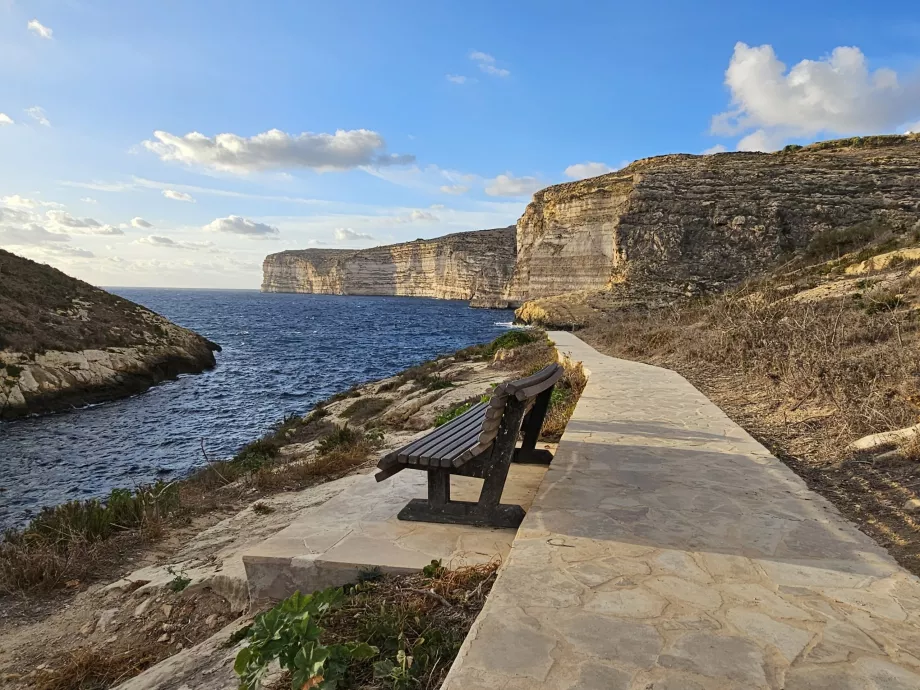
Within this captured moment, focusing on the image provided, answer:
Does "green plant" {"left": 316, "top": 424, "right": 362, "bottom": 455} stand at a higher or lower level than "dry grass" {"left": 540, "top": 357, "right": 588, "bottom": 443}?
lower

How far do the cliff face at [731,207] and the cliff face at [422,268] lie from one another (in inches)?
1813

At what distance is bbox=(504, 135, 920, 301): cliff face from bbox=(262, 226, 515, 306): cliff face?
4606cm

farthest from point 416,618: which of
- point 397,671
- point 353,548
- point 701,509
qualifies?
point 701,509

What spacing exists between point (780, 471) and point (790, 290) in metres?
14.3

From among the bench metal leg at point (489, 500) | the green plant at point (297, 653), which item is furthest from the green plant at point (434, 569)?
the green plant at point (297, 653)

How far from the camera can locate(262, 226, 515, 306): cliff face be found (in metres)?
105

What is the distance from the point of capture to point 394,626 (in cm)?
275

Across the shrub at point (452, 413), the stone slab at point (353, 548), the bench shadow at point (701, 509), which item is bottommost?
the shrub at point (452, 413)

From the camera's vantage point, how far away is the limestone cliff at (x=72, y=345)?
17.9 metres

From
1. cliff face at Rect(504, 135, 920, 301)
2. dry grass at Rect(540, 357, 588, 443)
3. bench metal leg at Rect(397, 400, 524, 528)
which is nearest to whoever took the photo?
bench metal leg at Rect(397, 400, 524, 528)

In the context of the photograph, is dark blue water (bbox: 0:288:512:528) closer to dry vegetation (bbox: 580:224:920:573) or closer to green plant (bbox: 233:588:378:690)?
green plant (bbox: 233:588:378:690)

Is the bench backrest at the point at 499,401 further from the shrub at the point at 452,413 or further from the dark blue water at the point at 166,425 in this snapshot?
the dark blue water at the point at 166,425

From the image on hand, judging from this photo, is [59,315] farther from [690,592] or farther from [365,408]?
[690,592]

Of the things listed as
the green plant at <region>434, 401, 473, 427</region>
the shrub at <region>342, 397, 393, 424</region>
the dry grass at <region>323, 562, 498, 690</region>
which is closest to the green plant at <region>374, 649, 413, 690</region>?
the dry grass at <region>323, 562, 498, 690</region>
